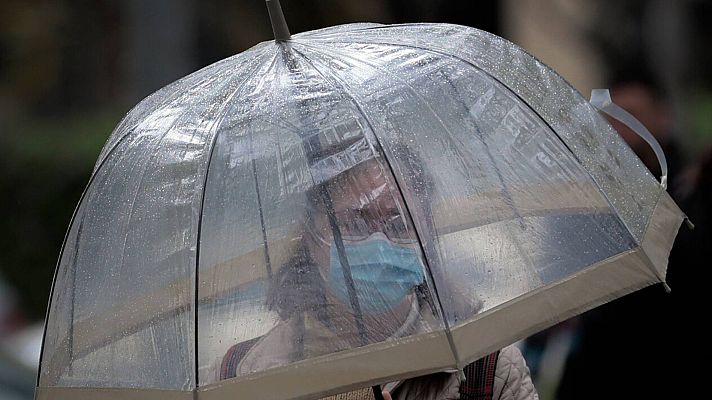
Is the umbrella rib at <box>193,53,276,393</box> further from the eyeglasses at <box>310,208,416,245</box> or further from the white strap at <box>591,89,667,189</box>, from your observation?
the white strap at <box>591,89,667,189</box>

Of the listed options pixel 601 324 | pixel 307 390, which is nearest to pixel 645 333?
pixel 601 324

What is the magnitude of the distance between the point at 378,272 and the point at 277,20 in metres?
0.62

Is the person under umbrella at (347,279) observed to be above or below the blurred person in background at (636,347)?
below

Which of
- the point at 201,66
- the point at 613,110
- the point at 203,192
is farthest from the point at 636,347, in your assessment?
the point at 201,66

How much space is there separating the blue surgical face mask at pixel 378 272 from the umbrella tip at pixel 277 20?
0.53 m

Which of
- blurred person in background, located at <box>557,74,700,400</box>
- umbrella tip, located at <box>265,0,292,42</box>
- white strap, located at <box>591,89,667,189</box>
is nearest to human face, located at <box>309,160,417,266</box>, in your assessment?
umbrella tip, located at <box>265,0,292,42</box>

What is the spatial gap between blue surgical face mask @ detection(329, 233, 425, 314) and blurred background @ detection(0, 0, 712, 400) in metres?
2.08

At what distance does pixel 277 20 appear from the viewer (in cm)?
269

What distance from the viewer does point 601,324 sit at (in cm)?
439

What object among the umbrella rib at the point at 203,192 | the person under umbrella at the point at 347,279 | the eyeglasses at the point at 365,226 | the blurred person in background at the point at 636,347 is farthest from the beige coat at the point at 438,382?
the blurred person in background at the point at 636,347

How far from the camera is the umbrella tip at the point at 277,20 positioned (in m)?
2.65

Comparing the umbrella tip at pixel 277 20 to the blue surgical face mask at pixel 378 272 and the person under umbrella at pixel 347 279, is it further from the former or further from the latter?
the blue surgical face mask at pixel 378 272

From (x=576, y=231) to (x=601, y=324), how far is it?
6.02 ft

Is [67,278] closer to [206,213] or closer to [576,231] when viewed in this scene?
[206,213]
